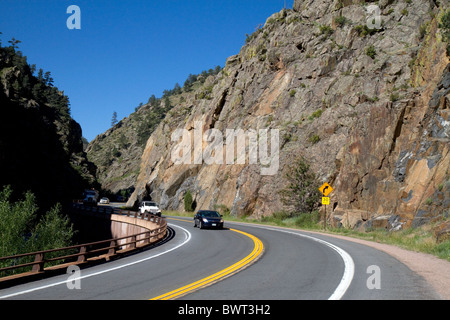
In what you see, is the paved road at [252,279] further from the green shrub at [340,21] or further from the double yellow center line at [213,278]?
the green shrub at [340,21]

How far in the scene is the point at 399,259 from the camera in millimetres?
12148

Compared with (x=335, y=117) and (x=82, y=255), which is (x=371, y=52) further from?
(x=82, y=255)

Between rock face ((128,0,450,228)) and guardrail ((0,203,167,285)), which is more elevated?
rock face ((128,0,450,228))

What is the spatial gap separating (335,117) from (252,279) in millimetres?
33451

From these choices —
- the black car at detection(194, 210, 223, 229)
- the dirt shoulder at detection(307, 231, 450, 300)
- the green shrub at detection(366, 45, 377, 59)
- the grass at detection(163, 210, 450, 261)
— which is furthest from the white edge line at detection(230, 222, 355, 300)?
the green shrub at detection(366, 45, 377, 59)

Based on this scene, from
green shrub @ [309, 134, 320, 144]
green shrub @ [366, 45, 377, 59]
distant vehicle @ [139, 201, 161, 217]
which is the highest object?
green shrub @ [366, 45, 377, 59]

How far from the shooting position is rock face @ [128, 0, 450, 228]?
957 inches

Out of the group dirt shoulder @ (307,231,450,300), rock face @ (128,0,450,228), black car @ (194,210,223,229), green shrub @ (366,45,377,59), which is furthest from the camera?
green shrub @ (366,45,377,59)

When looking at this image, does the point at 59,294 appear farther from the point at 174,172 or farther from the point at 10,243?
the point at 174,172

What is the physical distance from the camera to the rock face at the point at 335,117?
79.8 ft

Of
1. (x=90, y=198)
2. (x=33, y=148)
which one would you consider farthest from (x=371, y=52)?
(x=33, y=148)

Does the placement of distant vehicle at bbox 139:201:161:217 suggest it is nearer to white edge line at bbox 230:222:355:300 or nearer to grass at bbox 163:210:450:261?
grass at bbox 163:210:450:261

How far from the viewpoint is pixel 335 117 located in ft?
128

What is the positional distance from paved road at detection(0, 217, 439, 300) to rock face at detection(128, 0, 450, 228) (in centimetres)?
1080
